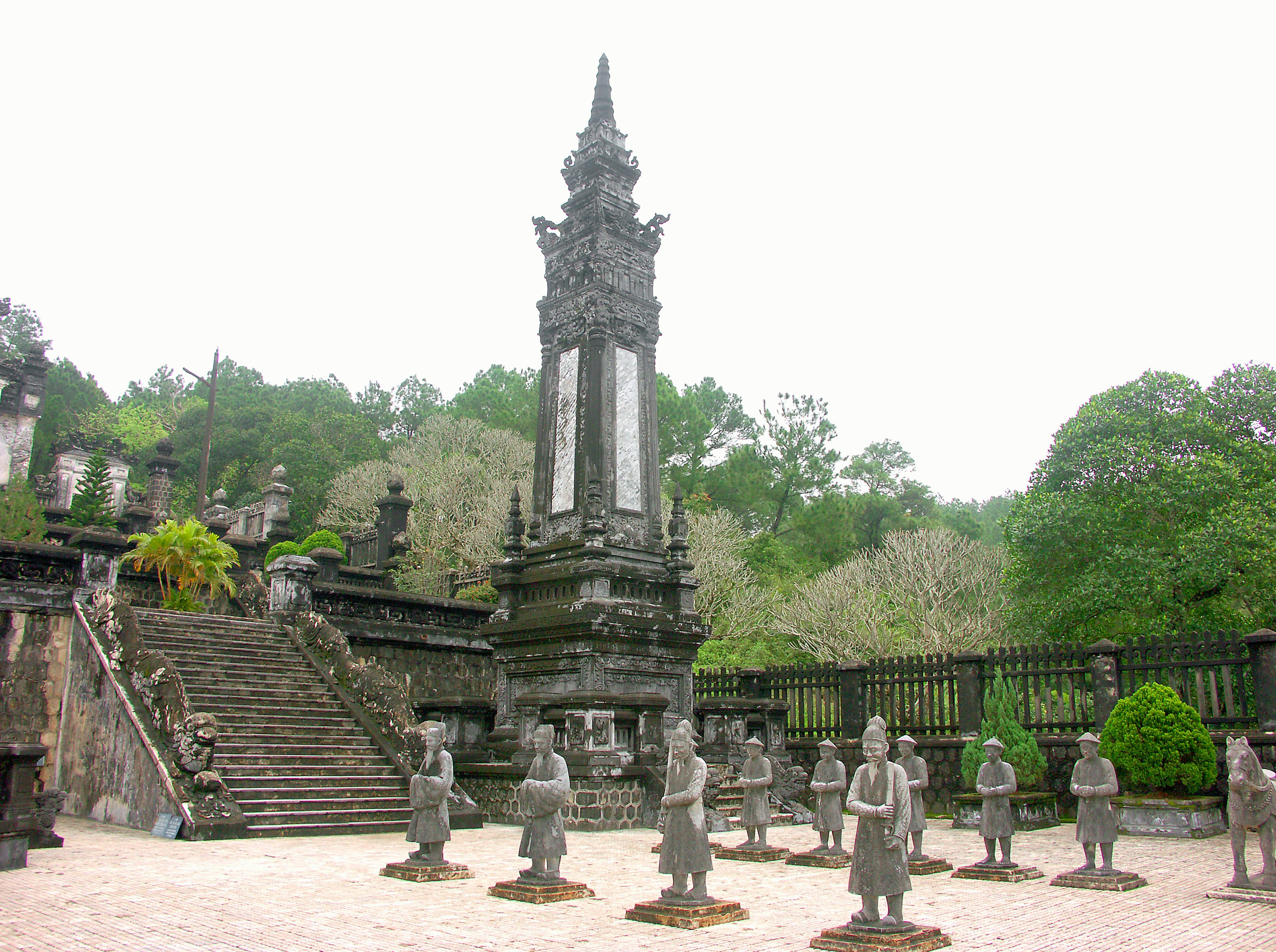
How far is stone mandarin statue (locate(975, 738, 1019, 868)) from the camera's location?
979 cm

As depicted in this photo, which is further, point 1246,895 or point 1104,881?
point 1104,881

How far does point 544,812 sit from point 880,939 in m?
3.43

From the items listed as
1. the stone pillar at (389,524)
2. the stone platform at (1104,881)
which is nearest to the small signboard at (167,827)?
the stone platform at (1104,881)

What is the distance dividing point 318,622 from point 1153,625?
2087 cm

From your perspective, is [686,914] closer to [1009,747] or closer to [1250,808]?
[1250,808]

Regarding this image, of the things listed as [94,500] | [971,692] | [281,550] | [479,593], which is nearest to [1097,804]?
[971,692]

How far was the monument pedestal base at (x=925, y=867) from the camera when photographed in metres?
10.2

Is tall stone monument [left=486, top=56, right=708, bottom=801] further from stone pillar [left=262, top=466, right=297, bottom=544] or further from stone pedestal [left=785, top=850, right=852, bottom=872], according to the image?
stone pillar [left=262, top=466, right=297, bottom=544]

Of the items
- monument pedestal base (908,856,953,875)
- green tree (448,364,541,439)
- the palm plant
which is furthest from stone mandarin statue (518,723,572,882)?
green tree (448,364,541,439)

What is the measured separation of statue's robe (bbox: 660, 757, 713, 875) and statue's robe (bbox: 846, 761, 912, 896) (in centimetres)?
136

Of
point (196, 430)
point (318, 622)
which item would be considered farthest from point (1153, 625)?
point (196, 430)

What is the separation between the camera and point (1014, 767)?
14250 millimetres

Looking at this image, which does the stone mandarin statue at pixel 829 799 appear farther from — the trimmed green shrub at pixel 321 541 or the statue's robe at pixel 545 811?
the trimmed green shrub at pixel 321 541

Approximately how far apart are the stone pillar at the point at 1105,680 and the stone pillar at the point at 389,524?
2316 cm
